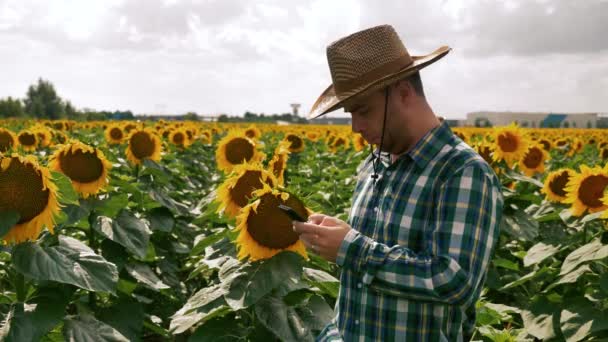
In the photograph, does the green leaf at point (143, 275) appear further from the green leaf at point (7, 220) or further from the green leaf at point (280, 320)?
the green leaf at point (7, 220)

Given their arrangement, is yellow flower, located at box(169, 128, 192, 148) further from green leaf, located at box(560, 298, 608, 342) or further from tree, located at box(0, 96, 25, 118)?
tree, located at box(0, 96, 25, 118)

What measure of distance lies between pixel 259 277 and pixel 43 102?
74.1m

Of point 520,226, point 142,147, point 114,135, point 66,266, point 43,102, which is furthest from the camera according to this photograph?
point 43,102

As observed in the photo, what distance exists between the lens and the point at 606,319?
3.45m

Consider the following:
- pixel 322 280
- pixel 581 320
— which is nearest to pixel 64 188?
pixel 322 280

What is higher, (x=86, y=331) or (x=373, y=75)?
(x=373, y=75)

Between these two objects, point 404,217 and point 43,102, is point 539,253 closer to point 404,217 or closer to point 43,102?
point 404,217

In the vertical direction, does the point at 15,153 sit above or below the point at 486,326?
above

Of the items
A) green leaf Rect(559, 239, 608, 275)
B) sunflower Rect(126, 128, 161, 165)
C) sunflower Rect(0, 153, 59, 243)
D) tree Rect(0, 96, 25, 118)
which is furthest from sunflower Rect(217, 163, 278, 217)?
tree Rect(0, 96, 25, 118)

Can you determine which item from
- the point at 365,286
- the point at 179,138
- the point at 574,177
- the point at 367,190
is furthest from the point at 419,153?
the point at 179,138

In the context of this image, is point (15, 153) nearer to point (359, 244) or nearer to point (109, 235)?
point (109, 235)

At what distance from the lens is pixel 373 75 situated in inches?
86.7

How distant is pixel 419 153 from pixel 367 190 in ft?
1.26

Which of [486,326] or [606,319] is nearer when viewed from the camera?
[486,326]
